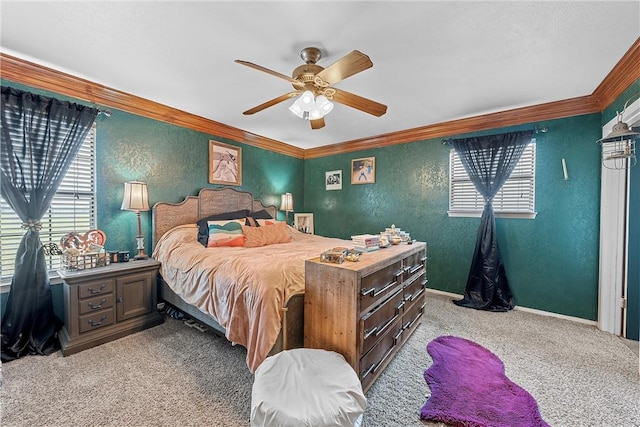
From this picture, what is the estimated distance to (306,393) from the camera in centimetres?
120

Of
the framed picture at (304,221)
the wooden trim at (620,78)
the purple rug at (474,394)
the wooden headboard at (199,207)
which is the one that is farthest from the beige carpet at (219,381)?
the framed picture at (304,221)

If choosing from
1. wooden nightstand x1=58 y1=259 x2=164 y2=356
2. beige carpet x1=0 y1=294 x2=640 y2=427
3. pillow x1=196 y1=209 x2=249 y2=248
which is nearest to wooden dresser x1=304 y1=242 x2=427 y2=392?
beige carpet x1=0 y1=294 x2=640 y2=427

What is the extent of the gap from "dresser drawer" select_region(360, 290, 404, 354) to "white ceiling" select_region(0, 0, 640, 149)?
1901mm

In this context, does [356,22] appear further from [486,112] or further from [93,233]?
[93,233]

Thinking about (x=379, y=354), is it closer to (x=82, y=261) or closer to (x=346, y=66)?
(x=346, y=66)

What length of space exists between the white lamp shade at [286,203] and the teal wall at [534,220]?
1.43 meters

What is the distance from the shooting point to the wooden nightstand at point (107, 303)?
216 cm

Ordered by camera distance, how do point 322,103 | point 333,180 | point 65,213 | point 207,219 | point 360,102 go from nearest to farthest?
point 322,103 → point 360,102 → point 65,213 → point 207,219 → point 333,180

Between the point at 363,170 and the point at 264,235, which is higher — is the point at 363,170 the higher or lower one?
the higher one

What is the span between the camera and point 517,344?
234 centimetres

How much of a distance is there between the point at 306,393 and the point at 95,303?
222 centimetres

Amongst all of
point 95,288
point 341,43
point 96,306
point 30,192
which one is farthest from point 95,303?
point 341,43

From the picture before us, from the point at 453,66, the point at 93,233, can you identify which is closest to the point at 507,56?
the point at 453,66

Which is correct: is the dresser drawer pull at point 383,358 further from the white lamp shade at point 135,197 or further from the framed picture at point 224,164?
the framed picture at point 224,164
